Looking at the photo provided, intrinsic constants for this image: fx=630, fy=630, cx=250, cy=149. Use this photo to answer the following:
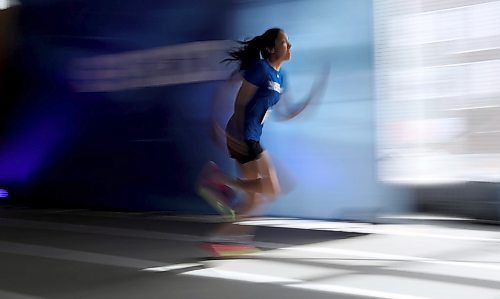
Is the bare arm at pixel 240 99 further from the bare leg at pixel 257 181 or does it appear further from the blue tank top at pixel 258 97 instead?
the bare leg at pixel 257 181

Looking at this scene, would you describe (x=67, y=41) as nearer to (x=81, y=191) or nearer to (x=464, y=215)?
(x=81, y=191)

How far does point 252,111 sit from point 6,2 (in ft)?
18.3

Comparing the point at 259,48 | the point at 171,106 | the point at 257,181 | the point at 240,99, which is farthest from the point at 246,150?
the point at 171,106

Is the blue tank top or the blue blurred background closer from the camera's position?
the blue tank top

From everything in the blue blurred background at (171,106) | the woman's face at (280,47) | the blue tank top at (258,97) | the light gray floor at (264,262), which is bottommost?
the light gray floor at (264,262)

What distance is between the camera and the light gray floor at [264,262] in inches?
119

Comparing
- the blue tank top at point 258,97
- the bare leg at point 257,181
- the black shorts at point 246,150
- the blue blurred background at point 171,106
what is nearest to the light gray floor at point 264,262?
the bare leg at point 257,181

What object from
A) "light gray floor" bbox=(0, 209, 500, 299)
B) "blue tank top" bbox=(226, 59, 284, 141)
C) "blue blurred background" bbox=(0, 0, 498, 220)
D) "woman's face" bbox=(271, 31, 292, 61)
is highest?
"blue blurred background" bbox=(0, 0, 498, 220)

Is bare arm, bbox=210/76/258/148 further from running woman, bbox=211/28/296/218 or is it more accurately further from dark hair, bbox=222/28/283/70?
dark hair, bbox=222/28/283/70

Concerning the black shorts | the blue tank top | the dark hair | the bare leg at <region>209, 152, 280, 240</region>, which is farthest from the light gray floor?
the dark hair

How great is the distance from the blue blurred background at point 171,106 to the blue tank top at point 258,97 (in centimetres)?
19

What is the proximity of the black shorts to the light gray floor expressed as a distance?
61cm

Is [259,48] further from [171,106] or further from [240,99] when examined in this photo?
[171,106]

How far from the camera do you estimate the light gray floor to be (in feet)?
9.95
